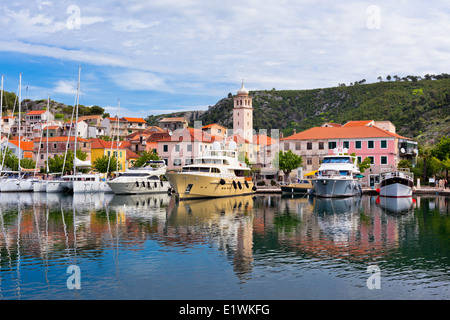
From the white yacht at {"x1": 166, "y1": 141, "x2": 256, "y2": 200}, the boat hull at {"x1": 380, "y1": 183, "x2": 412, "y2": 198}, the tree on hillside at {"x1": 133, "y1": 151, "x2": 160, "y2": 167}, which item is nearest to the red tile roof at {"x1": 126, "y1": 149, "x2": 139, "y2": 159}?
the tree on hillside at {"x1": 133, "y1": 151, "x2": 160, "y2": 167}

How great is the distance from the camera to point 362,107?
149750 millimetres

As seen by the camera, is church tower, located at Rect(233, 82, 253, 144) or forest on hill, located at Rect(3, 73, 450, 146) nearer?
church tower, located at Rect(233, 82, 253, 144)

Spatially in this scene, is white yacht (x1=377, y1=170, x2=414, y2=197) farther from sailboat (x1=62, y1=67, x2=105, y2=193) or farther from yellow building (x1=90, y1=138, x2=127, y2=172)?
yellow building (x1=90, y1=138, x2=127, y2=172)

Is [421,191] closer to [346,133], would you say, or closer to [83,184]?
[346,133]

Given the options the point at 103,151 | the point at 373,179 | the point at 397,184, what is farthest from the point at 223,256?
the point at 103,151

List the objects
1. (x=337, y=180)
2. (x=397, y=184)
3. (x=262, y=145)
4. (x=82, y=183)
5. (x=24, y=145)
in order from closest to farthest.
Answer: (x=397, y=184) → (x=337, y=180) → (x=82, y=183) → (x=262, y=145) → (x=24, y=145)

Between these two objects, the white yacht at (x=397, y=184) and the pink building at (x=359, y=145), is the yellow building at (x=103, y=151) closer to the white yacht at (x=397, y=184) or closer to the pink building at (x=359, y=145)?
the pink building at (x=359, y=145)

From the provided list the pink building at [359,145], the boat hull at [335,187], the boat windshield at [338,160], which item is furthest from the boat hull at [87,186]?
the pink building at [359,145]

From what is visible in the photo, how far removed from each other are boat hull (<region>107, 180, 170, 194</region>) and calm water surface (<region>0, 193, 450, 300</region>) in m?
26.1

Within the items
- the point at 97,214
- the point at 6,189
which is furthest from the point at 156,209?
the point at 6,189

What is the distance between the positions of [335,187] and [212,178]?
16.6m

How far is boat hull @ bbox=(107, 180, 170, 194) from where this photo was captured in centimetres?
6681

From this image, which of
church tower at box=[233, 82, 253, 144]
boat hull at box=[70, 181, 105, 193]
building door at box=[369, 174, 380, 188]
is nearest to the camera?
boat hull at box=[70, 181, 105, 193]

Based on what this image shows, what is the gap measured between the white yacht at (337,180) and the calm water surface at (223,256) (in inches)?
786
